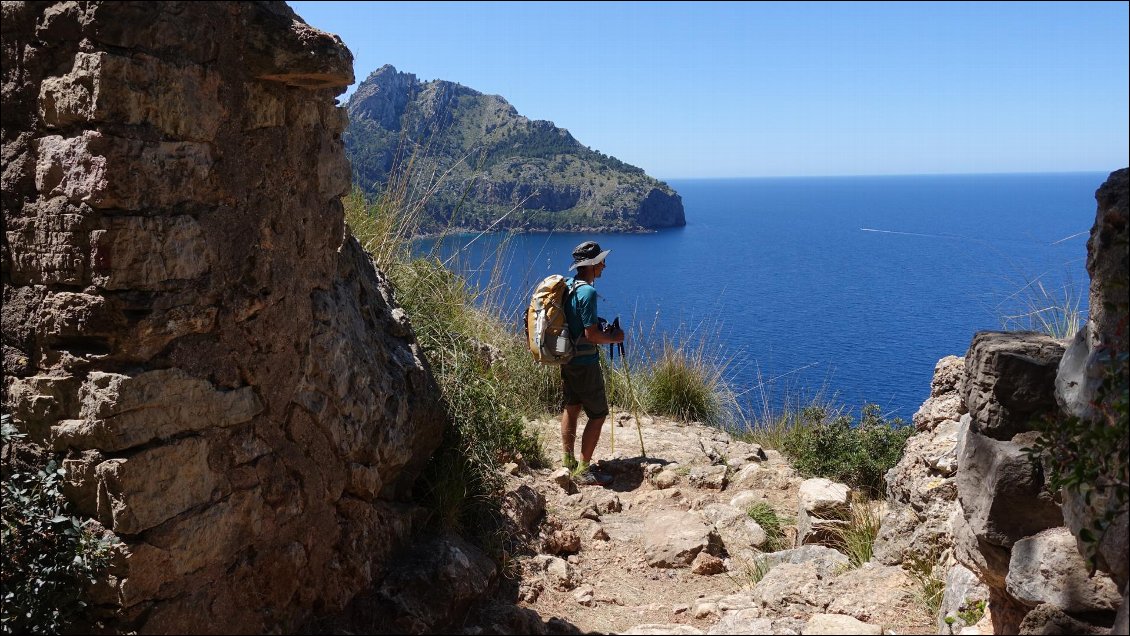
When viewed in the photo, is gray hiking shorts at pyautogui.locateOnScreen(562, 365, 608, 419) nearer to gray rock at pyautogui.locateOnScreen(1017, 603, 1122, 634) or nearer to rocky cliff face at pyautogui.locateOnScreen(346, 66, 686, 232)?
rocky cliff face at pyautogui.locateOnScreen(346, 66, 686, 232)

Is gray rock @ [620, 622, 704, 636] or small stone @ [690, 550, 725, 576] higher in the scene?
gray rock @ [620, 622, 704, 636]

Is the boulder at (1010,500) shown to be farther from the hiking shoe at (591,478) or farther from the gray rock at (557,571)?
the hiking shoe at (591,478)

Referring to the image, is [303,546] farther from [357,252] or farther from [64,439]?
[357,252]

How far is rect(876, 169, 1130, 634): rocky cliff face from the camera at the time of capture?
2.70m

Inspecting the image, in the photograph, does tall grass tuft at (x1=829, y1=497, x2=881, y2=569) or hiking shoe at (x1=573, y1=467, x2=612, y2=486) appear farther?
hiking shoe at (x1=573, y1=467, x2=612, y2=486)

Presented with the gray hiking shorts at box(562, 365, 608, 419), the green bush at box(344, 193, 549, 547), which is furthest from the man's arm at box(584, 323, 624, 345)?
the green bush at box(344, 193, 549, 547)

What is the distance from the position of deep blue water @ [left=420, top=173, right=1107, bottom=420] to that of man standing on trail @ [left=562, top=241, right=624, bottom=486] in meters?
1.16

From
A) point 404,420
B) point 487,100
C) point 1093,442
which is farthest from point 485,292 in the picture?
point 487,100

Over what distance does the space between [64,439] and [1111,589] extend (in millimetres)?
3225

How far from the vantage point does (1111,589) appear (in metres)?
2.69

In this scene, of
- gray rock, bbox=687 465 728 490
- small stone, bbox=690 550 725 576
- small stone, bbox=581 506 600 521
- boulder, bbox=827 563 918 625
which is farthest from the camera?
gray rock, bbox=687 465 728 490

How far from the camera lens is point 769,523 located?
5.48 m

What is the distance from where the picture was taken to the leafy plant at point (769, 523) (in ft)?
17.2

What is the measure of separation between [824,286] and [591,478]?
3086 centimetres
